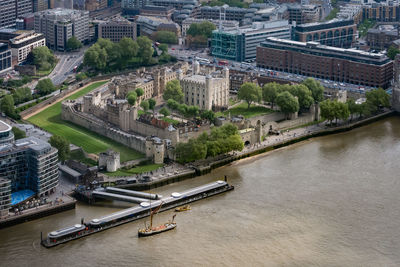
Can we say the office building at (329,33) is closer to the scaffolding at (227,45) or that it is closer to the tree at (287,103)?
the scaffolding at (227,45)

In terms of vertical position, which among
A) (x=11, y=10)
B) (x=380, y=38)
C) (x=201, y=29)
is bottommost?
(x=380, y=38)

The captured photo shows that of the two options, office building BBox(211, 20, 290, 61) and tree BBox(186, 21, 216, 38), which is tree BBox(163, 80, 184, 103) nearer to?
office building BBox(211, 20, 290, 61)

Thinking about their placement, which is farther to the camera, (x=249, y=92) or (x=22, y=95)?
(x=22, y=95)

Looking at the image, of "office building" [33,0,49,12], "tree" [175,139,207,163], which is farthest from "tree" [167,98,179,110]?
"office building" [33,0,49,12]

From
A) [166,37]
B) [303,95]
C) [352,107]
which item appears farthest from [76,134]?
[166,37]

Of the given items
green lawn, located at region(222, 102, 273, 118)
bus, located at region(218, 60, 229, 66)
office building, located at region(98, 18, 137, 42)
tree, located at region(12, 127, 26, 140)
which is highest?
office building, located at region(98, 18, 137, 42)

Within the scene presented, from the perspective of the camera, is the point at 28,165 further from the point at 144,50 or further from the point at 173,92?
the point at 144,50
